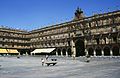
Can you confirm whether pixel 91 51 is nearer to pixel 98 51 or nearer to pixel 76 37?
pixel 98 51

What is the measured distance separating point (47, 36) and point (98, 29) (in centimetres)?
2407

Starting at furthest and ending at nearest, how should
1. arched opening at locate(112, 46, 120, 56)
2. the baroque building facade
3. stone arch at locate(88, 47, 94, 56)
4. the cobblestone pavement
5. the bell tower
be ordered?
the bell tower < stone arch at locate(88, 47, 94, 56) < the baroque building facade < arched opening at locate(112, 46, 120, 56) < the cobblestone pavement

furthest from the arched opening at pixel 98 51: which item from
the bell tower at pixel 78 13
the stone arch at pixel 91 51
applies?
the bell tower at pixel 78 13

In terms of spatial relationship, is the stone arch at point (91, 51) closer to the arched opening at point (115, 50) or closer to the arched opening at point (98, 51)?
the arched opening at point (98, 51)

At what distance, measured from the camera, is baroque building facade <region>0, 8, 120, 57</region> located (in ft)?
189

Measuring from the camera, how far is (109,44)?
188 ft

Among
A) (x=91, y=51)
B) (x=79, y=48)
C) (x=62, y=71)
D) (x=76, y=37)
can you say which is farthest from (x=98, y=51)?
(x=62, y=71)

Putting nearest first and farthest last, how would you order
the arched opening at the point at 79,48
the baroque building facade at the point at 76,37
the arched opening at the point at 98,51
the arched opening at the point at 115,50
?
the arched opening at the point at 115,50
the baroque building facade at the point at 76,37
the arched opening at the point at 98,51
the arched opening at the point at 79,48

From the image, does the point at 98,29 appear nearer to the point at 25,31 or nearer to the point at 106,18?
the point at 106,18

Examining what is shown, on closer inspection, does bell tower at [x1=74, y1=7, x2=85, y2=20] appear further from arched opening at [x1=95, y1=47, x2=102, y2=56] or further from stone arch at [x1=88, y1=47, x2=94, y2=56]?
arched opening at [x1=95, y1=47, x2=102, y2=56]

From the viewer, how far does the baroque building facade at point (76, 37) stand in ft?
189

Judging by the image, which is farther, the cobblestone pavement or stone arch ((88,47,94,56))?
stone arch ((88,47,94,56))

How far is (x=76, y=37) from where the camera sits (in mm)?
66188

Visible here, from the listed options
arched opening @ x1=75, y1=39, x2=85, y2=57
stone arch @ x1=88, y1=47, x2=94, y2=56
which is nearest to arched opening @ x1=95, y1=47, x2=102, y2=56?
stone arch @ x1=88, y1=47, x2=94, y2=56
